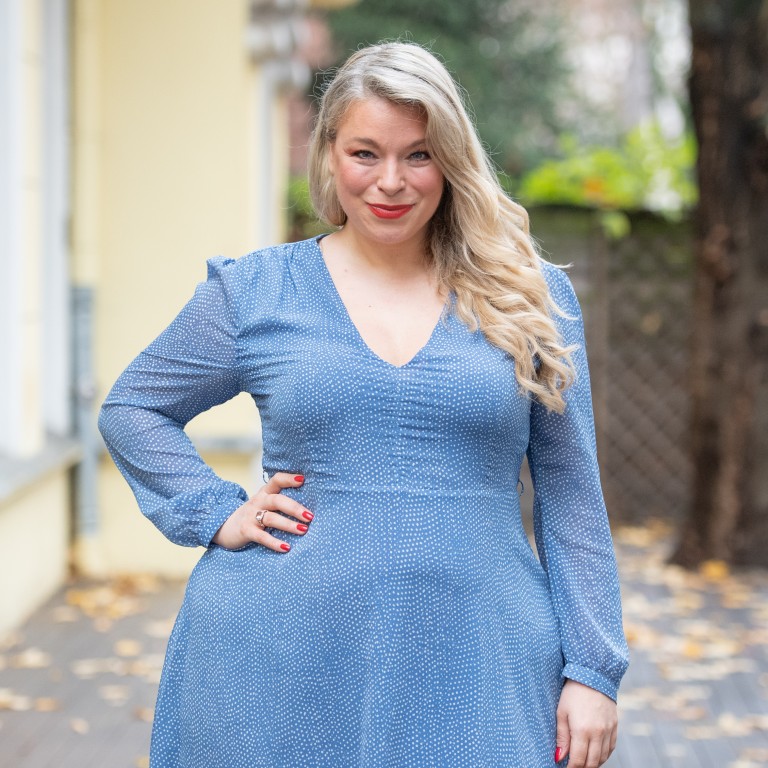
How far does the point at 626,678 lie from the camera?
5.63m

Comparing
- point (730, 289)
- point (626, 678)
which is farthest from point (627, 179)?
point (626, 678)

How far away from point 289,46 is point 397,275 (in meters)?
6.24

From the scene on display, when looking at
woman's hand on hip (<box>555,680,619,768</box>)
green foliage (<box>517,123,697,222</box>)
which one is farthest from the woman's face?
green foliage (<box>517,123,697,222</box>)

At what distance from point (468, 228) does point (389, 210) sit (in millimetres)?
154

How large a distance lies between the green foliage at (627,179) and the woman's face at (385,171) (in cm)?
705

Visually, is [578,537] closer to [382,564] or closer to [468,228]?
[382,564]

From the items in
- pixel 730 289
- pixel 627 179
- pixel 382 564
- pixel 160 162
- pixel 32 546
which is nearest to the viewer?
pixel 382 564

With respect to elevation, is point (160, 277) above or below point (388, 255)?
below

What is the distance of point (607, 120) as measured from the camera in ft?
68.0

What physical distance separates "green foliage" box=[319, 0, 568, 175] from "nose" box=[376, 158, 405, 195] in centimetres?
1462

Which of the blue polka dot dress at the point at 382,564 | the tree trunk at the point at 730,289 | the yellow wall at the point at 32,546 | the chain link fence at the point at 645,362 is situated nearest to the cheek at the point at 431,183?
the blue polka dot dress at the point at 382,564

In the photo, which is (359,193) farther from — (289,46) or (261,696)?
(289,46)

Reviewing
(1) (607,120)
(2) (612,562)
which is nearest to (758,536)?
(2) (612,562)

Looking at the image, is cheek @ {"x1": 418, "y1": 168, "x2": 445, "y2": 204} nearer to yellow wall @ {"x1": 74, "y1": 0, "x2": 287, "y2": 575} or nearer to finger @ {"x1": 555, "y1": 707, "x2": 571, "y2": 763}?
finger @ {"x1": 555, "y1": 707, "x2": 571, "y2": 763}
